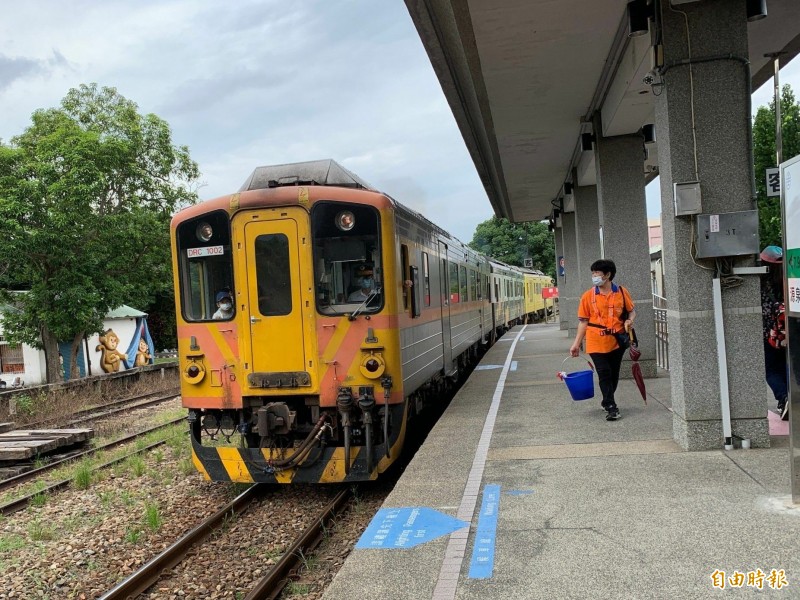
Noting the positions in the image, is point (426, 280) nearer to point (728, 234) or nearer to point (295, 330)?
point (295, 330)

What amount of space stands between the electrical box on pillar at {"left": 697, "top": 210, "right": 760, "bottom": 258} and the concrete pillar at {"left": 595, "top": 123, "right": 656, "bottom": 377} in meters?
4.58

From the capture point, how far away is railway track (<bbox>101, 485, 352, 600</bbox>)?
16.2 ft

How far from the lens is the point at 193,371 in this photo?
6969 millimetres

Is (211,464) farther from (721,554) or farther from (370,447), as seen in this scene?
(721,554)

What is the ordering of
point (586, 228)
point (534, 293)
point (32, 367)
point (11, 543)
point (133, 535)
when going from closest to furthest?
1. point (133, 535)
2. point (11, 543)
3. point (586, 228)
4. point (32, 367)
5. point (534, 293)

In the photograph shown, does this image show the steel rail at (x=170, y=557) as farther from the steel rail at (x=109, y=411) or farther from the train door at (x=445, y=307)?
the steel rail at (x=109, y=411)

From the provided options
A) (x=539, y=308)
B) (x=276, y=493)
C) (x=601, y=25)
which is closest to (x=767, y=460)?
(x=601, y=25)

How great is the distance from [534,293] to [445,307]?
28165 millimetres

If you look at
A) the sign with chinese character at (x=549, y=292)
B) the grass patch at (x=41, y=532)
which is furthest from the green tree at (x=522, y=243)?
the grass patch at (x=41, y=532)

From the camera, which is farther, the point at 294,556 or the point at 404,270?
the point at 404,270

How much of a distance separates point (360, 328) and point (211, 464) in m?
2.05

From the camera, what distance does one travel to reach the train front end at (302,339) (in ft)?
21.7

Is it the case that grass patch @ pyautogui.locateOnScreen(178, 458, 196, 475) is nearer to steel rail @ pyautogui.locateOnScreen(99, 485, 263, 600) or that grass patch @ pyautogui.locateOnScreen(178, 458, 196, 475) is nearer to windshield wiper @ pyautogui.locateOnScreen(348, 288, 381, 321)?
steel rail @ pyautogui.locateOnScreen(99, 485, 263, 600)

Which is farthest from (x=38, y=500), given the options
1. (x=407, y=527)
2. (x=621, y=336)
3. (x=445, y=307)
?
(x=621, y=336)
